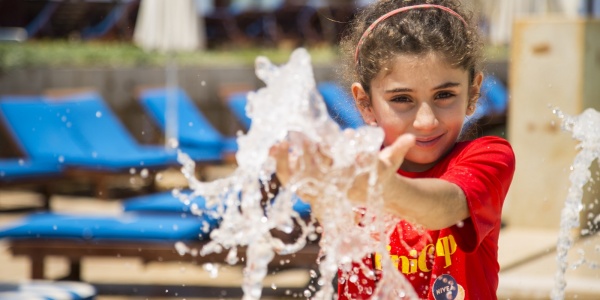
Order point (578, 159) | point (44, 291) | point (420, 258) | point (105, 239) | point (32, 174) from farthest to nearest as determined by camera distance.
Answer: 1. point (32, 174)
2. point (105, 239)
3. point (44, 291)
4. point (578, 159)
5. point (420, 258)

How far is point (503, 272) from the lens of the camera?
219 inches

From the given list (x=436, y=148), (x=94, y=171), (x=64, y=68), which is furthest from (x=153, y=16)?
(x=436, y=148)

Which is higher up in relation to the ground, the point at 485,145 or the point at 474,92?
the point at 474,92

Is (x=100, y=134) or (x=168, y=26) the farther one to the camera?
(x=168, y=26)

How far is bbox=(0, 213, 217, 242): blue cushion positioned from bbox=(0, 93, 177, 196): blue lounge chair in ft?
9.61

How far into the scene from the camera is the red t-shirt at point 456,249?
204 centimetres

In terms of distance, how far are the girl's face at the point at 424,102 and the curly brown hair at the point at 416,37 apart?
0.07ft

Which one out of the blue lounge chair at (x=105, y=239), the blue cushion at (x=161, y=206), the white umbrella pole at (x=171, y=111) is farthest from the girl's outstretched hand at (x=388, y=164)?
the white umbrella pole at (x=171, y=111)

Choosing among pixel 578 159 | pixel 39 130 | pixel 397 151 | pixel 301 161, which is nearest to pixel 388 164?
pixel 397 151

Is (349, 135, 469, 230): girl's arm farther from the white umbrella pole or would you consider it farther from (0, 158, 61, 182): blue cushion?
the white umbrella pole

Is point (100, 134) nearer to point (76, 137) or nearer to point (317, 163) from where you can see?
point (76, 137)

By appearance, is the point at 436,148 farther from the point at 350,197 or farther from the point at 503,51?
the point at 503,51

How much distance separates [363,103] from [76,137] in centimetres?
734

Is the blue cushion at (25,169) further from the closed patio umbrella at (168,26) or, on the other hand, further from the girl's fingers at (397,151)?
the girl's fingers at (397,151)
